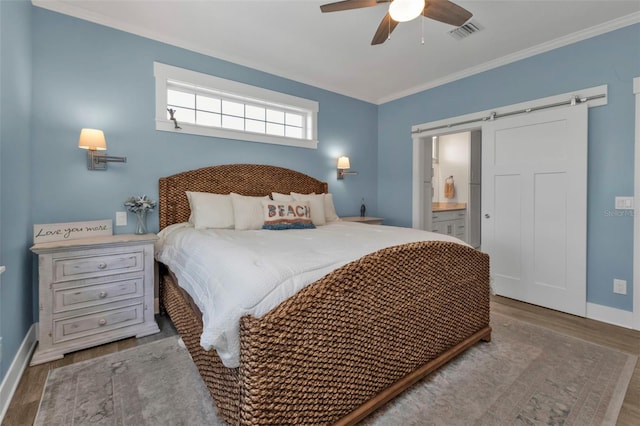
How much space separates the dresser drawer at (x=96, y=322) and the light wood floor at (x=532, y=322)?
0.42 feet

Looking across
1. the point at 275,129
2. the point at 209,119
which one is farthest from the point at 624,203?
the point at 209,119

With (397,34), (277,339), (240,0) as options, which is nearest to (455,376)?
(277,339)

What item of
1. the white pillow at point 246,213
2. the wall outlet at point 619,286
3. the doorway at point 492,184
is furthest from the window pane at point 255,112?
the wall outlet at point 619,286

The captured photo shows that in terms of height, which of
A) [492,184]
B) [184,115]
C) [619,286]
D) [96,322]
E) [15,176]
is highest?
[184,115]

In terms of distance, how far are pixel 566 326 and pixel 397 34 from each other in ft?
9.89

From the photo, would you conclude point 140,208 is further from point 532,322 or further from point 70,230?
point 532,322

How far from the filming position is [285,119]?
12.6 feet

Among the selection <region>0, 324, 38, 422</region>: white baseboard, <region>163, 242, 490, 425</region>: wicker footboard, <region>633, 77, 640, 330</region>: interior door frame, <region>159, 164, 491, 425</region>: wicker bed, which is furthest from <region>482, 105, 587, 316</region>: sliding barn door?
<region>0, 324, 38, 422</region>: white baseboard

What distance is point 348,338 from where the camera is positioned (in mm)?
1351

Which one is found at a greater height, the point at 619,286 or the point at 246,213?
the point at 246,213

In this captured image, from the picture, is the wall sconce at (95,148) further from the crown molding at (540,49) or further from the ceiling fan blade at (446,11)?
the crown molding at (540,49)

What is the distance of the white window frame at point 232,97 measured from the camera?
285 centimetres

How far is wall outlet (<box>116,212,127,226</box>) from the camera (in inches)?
104

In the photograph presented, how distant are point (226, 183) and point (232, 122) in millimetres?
757
